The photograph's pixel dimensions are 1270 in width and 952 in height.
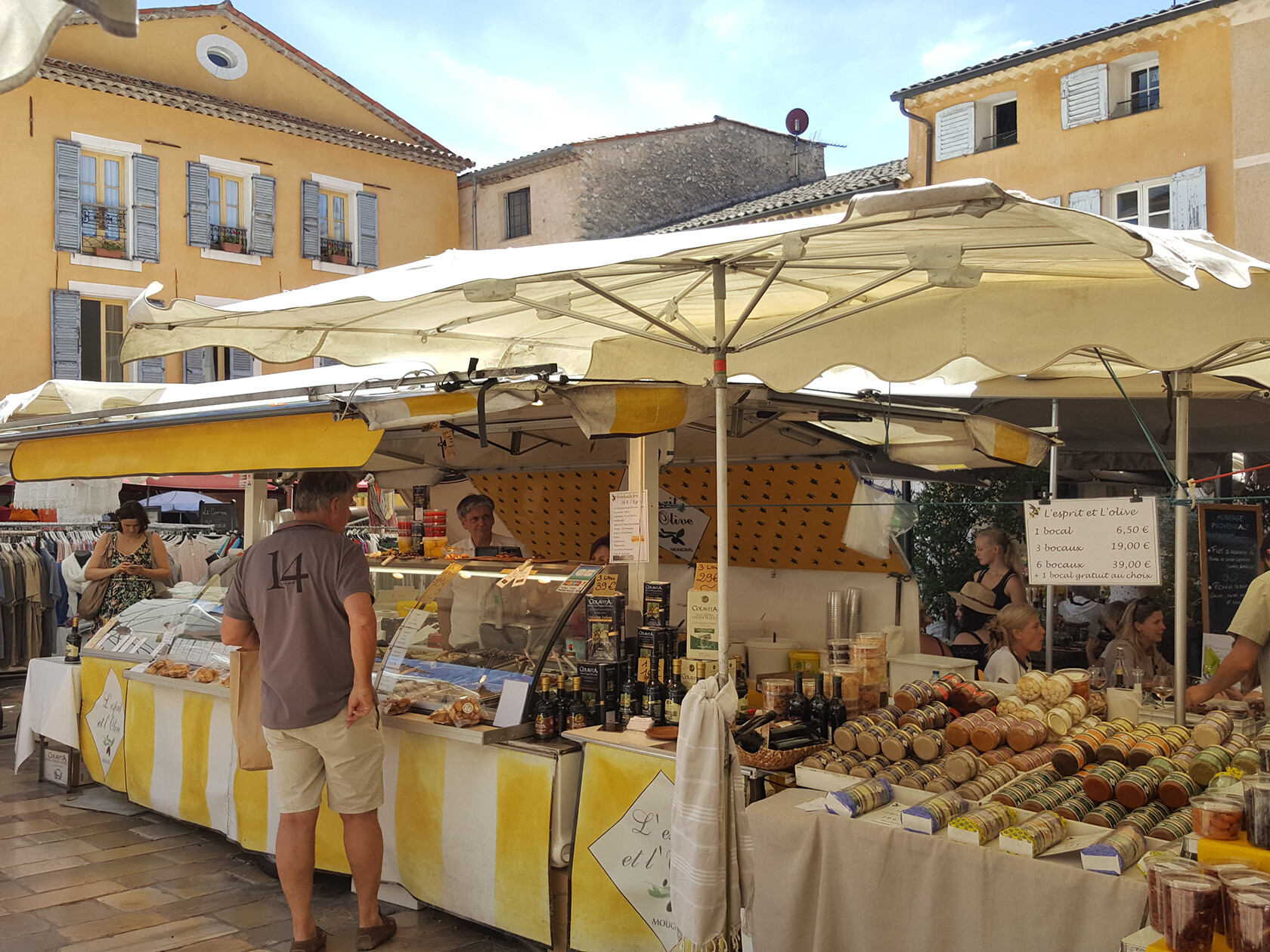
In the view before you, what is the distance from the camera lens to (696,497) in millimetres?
6637

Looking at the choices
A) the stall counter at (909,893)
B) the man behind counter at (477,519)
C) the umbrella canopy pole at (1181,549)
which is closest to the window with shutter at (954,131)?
the man behind counter at (477,519)

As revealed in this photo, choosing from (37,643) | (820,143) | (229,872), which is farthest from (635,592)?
(820,143)

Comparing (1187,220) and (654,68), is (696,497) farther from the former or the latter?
(654,68)

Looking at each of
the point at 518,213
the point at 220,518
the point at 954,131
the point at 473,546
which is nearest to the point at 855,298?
the point at 473,546

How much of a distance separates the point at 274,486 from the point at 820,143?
20.5 meters

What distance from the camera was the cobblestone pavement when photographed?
4164 millimetres

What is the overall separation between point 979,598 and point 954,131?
1236cm

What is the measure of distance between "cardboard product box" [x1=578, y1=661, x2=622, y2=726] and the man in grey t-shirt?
813mm

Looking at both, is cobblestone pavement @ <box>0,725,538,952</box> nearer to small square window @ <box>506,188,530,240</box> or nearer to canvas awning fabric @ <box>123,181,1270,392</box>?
canvas awning fabric @ <box>123,181,1270,392</box>

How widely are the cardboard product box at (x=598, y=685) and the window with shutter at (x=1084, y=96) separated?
14508 millimetres

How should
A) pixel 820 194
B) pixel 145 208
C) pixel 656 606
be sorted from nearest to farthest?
1. pixel 656 606
2. pixel 145 208
3. pixel 820 194

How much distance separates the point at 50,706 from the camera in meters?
6.41

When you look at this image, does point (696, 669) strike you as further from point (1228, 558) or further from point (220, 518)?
point (220, 518)

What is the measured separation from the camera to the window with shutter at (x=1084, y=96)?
50.7 ft
